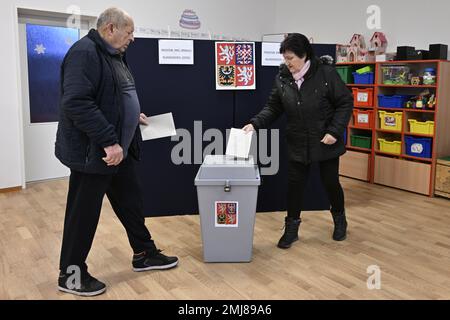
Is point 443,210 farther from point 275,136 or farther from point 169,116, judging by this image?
point 169,116

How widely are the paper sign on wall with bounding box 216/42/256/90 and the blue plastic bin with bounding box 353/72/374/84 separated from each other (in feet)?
6.20

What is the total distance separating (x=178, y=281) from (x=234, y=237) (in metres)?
0.42

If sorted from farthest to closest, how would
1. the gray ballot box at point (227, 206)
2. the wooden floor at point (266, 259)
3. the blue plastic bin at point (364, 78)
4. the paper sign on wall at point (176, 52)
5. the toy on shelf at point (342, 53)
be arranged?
the toy on shelf at point (342, 53) → the blue plastic bin at point (364, 78) → the paper sign on wall at point (176, 52) → the gray ballot box at point (227, 206) → the wooden floor at point (266, 259)

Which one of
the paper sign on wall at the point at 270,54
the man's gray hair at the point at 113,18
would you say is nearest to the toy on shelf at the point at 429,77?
the paper sign on wall at the point at 270,54

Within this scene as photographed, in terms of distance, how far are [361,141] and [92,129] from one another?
367 centimetres

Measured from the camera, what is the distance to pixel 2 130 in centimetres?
438

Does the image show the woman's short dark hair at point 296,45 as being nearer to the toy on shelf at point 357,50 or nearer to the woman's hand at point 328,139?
the woman's hand at point 328,139

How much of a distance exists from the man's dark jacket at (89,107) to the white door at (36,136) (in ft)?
9.52

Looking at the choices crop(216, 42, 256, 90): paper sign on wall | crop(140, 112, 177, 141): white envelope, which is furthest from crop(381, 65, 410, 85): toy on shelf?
crop(140, 112, 177, 141): white envelope

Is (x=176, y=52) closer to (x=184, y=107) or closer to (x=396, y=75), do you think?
(x=184, y=107)

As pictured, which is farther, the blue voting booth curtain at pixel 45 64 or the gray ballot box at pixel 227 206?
the blue voting booth curtain at pixel 45 64

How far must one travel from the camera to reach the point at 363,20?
17.7ft

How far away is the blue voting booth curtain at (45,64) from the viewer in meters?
4.66
